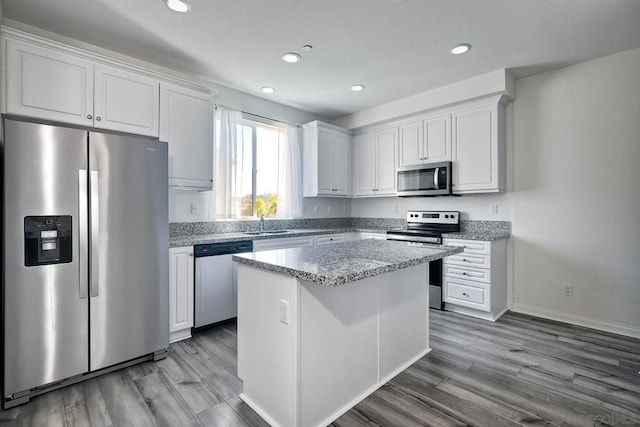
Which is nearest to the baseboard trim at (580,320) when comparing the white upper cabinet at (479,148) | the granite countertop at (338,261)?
the white upper cabinet at (479,148)

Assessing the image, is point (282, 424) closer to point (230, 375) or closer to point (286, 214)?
point (230, 375)

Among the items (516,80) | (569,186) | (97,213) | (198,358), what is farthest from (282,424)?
(516,80)

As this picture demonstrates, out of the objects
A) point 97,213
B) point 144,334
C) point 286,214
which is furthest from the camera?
point 286,214

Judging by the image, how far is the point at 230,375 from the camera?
220cm

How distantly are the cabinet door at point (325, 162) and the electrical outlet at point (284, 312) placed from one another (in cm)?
300

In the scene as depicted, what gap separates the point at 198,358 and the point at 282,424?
1147 mm

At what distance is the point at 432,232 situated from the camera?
3.82 meters

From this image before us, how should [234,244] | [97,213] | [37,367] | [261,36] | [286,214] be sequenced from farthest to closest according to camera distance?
[286,214] < [234,244] < [261,36] < [97,213] < [37,367]

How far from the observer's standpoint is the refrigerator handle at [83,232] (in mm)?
2057

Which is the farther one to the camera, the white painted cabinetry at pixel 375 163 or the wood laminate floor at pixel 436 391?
the white painted cabinetry at pixel 375 163

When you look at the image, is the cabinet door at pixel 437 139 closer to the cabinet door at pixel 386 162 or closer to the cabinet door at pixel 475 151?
the cabinet door at pixel 475 151

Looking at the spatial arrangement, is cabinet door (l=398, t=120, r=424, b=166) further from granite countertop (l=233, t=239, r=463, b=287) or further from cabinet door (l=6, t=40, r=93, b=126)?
cabinet door (l=6, t=40, r=93, b=126)

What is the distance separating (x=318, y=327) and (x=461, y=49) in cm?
277

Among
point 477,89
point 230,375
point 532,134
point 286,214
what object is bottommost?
point 230,375
